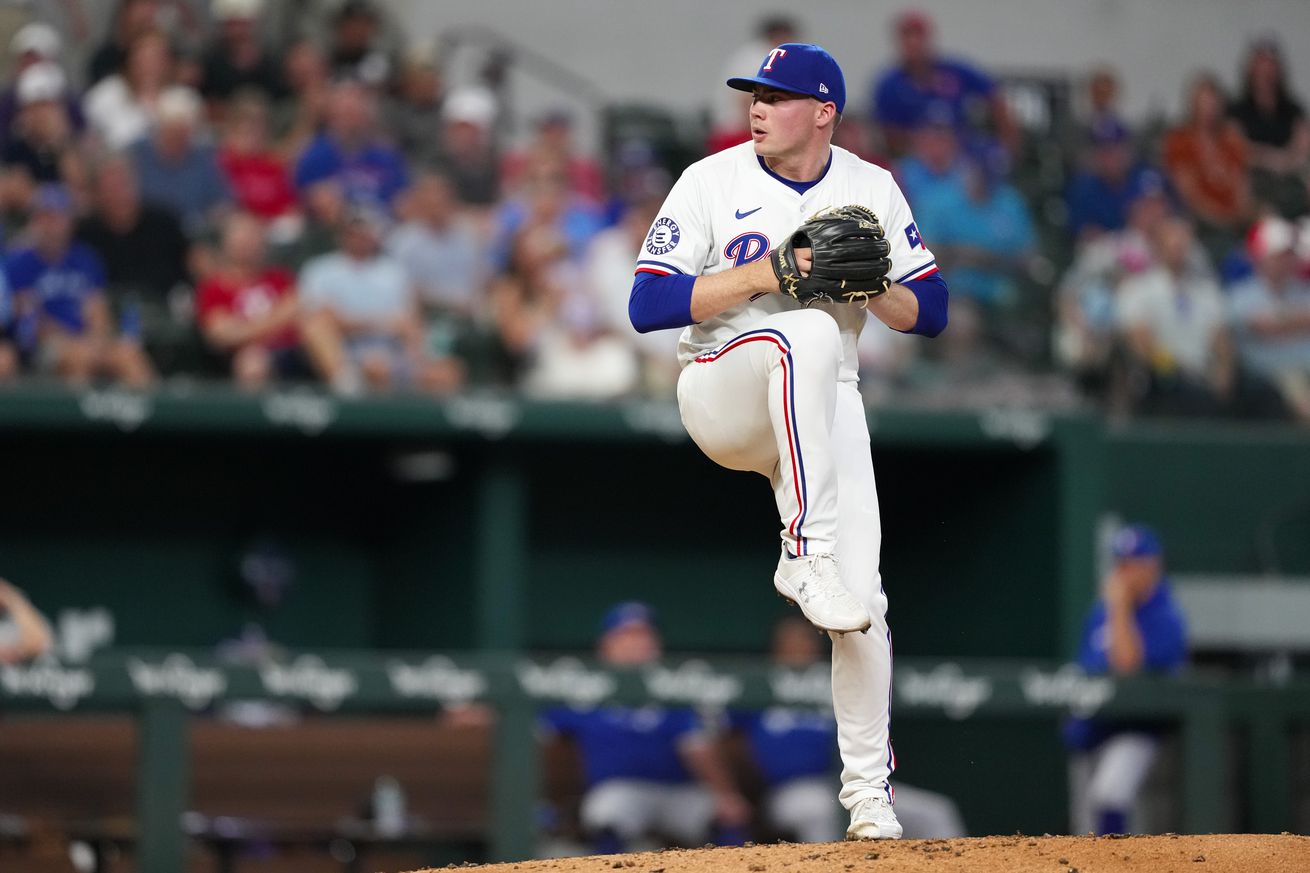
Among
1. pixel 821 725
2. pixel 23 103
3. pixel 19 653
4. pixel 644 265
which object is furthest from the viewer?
pixel 23 103

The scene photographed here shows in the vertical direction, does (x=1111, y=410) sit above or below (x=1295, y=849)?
above

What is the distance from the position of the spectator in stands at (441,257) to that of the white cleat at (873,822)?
5.24 m

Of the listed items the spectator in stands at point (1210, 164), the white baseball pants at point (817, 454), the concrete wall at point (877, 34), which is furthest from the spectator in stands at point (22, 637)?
the spectator in stands at point (1210, 164)

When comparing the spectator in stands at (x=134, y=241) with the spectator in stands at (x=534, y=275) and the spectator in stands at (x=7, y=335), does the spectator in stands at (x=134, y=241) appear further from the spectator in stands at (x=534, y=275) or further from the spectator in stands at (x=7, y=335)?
the spectator in stands at (x=534, y=275)

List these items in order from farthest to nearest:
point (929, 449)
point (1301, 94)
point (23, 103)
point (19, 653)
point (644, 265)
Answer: point (1301, 94) → point (929, 449) → point (23, 103) → point (19, 653) → point (644, 265)

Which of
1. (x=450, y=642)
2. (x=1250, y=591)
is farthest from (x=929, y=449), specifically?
(x=450, y=642)

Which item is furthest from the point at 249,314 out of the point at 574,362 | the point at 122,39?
the point at 122,39

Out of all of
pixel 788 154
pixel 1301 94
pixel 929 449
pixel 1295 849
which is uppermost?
pixel 1301 94

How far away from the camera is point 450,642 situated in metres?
10.2

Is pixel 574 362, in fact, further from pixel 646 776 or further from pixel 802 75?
pixel 802 75

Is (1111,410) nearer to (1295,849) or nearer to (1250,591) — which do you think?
(1250,591)

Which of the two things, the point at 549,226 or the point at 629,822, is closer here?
the point at 629,822

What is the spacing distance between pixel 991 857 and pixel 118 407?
555 cm

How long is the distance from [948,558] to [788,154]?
6.61m
